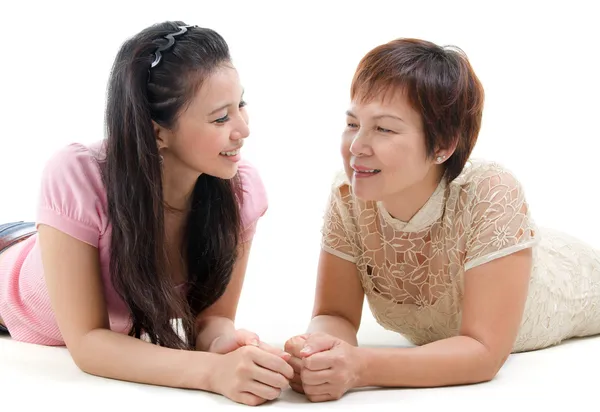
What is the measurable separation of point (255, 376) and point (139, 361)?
1.13 feet

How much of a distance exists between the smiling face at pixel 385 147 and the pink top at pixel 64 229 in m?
0.45

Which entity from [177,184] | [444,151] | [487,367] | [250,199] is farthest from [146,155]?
[487,367]

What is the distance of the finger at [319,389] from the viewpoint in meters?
2.29

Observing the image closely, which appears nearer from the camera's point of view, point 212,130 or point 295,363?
point 295,363

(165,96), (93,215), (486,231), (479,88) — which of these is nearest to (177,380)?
(93,215)

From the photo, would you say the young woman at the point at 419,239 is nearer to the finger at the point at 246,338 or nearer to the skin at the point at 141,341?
the finger at the point at 246,338

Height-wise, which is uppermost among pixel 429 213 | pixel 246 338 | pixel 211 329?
pixel 429 213

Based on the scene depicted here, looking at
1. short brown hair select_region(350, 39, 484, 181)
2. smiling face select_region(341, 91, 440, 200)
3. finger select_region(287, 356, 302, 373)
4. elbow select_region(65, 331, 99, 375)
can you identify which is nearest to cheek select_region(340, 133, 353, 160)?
smiling face select_region(341, 91, 440, 200)

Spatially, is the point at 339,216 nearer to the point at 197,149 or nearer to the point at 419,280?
the point at 419,280

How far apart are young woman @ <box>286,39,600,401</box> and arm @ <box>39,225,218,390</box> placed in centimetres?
32

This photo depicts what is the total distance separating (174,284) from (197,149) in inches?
17.8

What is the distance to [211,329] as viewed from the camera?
2719 millimetres

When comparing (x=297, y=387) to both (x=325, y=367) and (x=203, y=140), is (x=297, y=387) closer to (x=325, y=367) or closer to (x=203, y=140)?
(x=325, y=367)

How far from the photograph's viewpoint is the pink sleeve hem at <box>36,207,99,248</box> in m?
2.45
